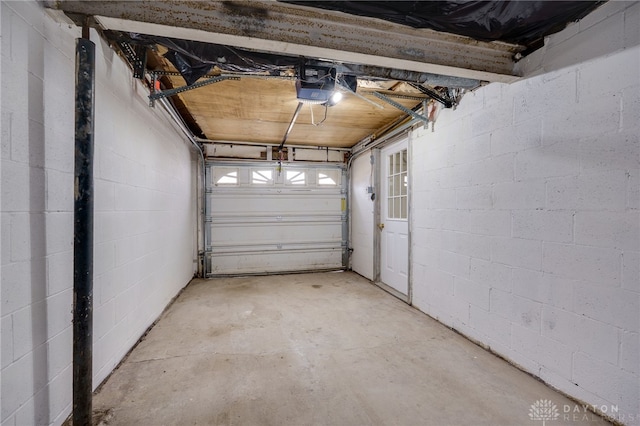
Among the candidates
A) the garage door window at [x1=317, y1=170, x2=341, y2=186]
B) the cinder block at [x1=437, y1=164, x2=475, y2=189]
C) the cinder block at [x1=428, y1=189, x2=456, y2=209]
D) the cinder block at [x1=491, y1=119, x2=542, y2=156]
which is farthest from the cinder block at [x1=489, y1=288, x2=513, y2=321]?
the garage door window at [x1=317, y1=170, x2=341, y2=186]

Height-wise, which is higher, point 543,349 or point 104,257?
point 104,257

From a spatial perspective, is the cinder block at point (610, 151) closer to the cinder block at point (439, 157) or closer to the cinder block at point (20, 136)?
the cinder block at point (439, 157)

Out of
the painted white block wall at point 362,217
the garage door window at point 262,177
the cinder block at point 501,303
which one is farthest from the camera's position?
the garage door window at point 262,177

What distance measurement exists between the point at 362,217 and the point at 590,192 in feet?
11.2

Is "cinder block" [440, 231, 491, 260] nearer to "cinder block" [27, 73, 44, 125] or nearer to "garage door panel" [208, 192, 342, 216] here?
"garage door panel" [208, 192, 342, 216]

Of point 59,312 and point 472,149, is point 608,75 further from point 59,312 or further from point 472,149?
point 59,312

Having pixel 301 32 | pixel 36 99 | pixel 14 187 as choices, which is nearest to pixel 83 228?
pixel 14 187

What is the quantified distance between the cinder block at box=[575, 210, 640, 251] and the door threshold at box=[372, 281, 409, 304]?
209cm

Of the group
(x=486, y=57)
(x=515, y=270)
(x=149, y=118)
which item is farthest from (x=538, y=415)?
(x=149, y=118)

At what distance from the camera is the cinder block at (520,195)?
186 cm

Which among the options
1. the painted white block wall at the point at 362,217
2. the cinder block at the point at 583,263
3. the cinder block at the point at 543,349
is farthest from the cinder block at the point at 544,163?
the painted white block wall at the point at 362,217

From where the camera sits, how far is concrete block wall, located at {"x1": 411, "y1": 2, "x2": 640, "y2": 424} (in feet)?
4.76

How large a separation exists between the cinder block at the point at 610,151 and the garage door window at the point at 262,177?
4.15m

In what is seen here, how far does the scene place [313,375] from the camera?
6.25ft
